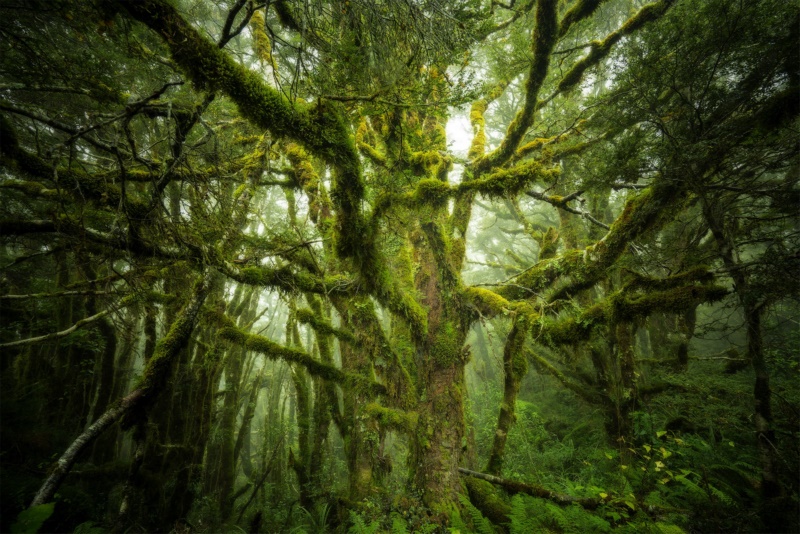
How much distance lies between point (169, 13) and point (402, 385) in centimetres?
535

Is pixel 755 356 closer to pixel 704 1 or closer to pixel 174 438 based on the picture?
pixel 704 1

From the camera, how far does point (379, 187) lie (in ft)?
15.8

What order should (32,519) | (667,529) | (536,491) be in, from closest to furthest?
1. (32,519)
2. (667,529)
3. (536,491)

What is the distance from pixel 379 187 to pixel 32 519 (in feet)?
15.0

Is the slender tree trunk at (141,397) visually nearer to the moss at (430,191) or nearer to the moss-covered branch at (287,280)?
the moss-covered branch at (287,280)

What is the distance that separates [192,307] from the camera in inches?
172

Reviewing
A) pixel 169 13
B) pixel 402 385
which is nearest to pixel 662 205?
pixel 402 385

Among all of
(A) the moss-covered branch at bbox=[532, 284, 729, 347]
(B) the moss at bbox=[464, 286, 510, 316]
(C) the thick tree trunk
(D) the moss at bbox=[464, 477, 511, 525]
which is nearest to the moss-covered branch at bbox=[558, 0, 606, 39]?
(A) the moss-covered branch at bbox=[532, 284, 729, 347]

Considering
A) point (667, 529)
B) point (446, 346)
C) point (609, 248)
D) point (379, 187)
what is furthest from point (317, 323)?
point (667, 529)

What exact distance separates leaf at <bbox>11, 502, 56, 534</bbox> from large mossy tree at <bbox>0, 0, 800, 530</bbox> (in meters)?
0.73

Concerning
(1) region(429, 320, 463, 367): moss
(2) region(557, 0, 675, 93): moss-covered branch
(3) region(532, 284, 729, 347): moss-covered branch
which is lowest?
(1) region(429, 320, 463, 367): moss

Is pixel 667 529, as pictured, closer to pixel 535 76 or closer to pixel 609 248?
pixel 609 248

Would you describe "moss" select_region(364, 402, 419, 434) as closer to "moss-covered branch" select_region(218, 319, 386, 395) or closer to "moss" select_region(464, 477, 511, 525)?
"moss-covered branch" select_region(218, 319, 386, 395)

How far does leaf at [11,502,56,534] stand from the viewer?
6.34 feet
